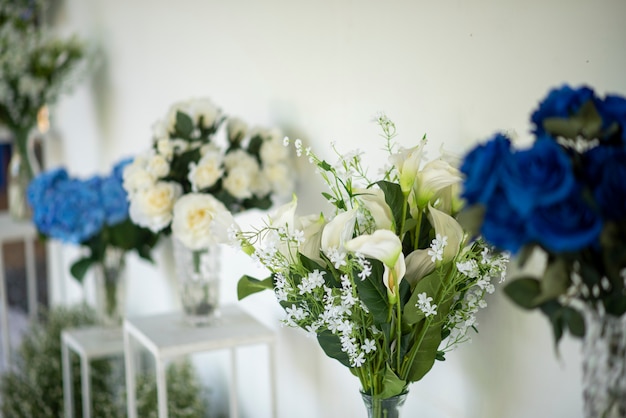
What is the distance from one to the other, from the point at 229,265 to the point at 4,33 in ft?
5.13

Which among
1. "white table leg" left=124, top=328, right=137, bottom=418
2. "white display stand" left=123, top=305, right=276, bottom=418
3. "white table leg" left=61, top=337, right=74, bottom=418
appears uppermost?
"white display stand" left=123, top=305, right=276, bottom=418

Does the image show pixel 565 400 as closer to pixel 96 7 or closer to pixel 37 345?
pixel 37 345

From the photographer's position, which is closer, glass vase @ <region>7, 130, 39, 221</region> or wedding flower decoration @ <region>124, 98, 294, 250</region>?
wedding flower decoration @ <region>124, 98, 294, 250</region>

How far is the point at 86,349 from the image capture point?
7.77 ft

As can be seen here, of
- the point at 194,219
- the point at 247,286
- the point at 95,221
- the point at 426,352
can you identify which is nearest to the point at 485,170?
the point at 426,352

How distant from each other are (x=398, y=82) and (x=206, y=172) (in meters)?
0.46

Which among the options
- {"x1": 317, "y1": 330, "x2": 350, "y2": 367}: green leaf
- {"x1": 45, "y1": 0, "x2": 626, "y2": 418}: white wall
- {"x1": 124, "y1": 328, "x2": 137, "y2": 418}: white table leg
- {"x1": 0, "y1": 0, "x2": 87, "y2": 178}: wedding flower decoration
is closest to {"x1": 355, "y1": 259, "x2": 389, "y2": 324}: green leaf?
{"x1": 317, "y1": 330, "x2": 350, "y2": 367}: green leaf

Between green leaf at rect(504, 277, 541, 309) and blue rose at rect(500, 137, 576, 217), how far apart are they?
106mm

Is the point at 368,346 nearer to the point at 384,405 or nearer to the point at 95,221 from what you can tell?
the point at 384,405

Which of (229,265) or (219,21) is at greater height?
(219,21)

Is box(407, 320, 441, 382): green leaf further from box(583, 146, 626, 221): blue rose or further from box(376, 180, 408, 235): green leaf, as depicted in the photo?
box(583, 146, 626, 221): blue rose

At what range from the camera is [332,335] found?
4.27 feet

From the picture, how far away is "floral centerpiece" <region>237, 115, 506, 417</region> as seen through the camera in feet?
3.97

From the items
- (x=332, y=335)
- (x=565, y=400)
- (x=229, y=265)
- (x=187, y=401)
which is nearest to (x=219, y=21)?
(x=229, y=265)
